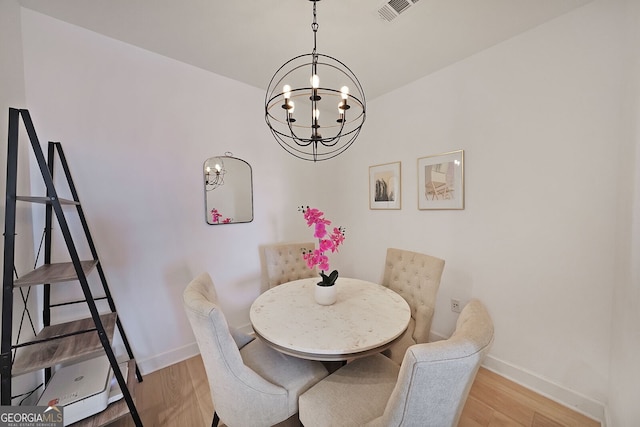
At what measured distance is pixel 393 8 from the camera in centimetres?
144

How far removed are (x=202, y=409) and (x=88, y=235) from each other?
143 cm

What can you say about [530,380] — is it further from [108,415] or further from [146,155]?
[146,155]

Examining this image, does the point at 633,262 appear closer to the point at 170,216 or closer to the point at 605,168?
the point at 605,168

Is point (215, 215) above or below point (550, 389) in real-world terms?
above

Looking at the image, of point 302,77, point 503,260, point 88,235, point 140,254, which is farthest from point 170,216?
point 503,260

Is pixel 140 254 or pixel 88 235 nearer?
pixel 88 235

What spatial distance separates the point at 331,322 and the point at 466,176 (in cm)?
172

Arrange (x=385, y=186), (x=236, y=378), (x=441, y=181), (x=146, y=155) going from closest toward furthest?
(x=236, y=378), (x=146, y=155), (x=441, y=181), (x=385, y=186)

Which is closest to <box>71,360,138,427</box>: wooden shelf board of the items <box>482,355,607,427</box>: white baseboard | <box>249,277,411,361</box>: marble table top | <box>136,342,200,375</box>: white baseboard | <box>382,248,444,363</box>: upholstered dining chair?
<box>136,342,200,375</box>: white baseboard

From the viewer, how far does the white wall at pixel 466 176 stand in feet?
4.73

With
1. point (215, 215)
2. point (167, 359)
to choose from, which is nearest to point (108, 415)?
point (167, 359)

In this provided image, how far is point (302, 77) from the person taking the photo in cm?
225

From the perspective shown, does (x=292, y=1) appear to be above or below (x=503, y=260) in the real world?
above

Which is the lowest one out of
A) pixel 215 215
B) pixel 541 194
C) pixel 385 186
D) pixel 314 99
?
pixel 215 215
